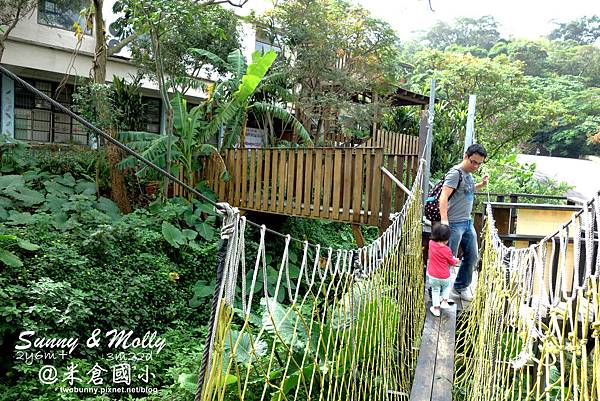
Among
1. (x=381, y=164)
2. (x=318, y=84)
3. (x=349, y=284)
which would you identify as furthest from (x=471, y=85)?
(x=349, y=284)

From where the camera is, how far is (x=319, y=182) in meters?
5.56

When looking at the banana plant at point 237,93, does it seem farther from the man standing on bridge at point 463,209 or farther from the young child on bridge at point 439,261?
the young child on bridge at point 439,261

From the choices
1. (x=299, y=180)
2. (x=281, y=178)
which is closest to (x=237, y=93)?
(x=281, y=178)

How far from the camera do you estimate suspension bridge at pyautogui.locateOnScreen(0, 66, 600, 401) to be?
139 cm

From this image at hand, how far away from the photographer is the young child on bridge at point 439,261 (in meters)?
3.41

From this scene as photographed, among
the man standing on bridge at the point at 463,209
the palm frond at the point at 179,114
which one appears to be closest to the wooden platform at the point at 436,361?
the man standing on bridge at the point at 463,209

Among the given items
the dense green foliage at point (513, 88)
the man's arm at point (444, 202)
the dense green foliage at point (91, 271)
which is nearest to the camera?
the man's arm at point (444, 202)

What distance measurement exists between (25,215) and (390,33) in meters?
6.77

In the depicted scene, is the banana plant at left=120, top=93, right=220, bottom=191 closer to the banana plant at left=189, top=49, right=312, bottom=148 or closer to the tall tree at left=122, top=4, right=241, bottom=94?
the banana plant at left=189, top=49, right=312, bottom=148

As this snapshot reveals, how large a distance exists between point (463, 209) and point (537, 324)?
181 cm

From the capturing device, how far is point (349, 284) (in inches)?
89.1

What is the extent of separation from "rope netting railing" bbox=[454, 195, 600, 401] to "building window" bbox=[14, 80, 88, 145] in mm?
8350

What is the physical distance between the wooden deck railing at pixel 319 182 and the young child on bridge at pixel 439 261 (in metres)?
1.53

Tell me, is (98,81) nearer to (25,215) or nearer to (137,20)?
(137,20)
